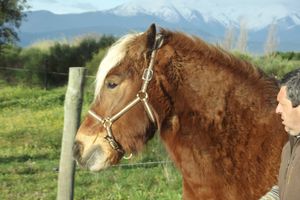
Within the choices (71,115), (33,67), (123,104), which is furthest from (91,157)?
(33,67)

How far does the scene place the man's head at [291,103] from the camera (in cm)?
234

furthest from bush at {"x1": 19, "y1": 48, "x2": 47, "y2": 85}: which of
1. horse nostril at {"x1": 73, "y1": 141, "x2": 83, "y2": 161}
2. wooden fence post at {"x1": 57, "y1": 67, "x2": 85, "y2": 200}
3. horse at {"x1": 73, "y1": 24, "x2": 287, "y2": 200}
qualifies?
horse at {"x1": 73, "y1": 24, "x2": 287, "y2": 200}

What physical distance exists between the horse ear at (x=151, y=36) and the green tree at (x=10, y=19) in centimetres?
2296

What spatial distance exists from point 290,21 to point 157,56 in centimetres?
17580

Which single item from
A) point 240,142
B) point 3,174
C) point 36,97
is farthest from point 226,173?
point 36,97

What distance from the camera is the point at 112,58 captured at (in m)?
3.51

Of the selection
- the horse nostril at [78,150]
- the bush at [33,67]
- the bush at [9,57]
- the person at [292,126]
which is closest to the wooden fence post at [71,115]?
the horse nostril at [78,150]

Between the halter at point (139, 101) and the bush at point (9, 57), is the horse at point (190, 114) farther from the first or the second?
the bush at point (9, 57)

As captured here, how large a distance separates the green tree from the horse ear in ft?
75.3

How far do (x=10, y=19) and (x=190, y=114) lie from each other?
2395cm

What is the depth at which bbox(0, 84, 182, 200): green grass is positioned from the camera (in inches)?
260

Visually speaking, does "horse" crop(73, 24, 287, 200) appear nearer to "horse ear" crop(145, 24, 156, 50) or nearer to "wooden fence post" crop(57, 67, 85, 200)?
"horse ear" crop(145, 24, 156, 50)

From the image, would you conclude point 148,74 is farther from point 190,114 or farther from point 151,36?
point 190,114

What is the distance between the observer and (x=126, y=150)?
359cm
